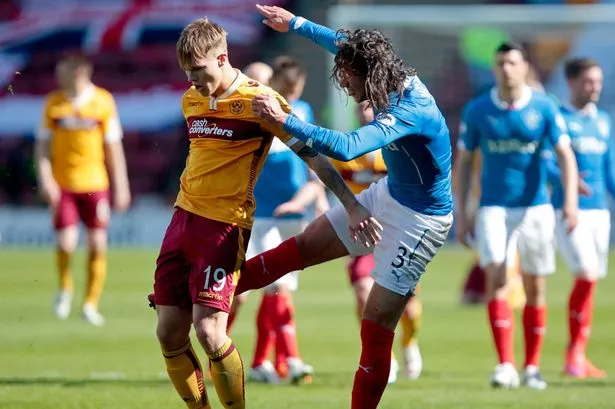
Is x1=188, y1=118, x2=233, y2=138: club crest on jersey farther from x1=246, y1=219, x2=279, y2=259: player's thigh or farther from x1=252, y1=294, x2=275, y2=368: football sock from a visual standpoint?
x1=252, y1=294, x2=275, y2=368: football sock

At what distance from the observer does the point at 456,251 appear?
24.2 m

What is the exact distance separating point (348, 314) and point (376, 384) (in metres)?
7.99

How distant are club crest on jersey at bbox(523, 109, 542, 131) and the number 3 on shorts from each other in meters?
3.78

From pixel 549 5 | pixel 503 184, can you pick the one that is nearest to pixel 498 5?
pixel 549 5

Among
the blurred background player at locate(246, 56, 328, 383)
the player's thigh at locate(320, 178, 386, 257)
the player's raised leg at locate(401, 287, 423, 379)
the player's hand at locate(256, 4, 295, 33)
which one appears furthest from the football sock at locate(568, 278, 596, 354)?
the player's hand at locate(256, 4, 295, 33)

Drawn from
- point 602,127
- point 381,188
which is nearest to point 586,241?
point 602,127

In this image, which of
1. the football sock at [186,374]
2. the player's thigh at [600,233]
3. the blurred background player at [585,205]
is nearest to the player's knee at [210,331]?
the football sock at [186,374]

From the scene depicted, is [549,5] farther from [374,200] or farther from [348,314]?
[374,200]

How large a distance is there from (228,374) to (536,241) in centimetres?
382

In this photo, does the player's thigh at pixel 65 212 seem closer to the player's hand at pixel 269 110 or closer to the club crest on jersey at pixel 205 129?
the club crest on jersey at pixel 205 129

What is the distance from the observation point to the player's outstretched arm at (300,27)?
24.8 ft

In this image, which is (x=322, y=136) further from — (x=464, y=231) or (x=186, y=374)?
A: (x=464, y=231)

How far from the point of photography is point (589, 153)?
37.6 feet

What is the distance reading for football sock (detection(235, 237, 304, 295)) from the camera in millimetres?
7480
